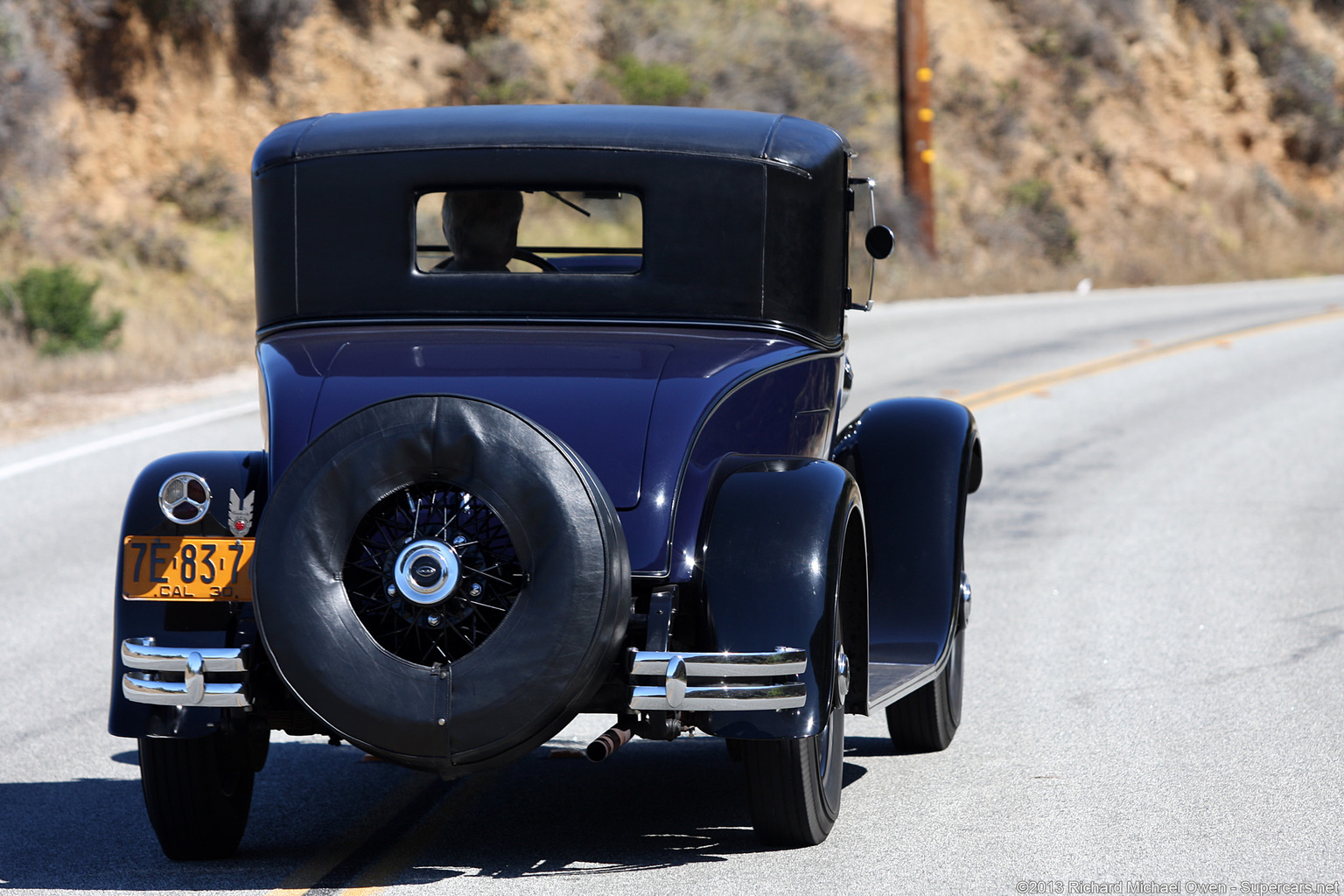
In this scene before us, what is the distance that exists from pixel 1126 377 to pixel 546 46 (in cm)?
1577

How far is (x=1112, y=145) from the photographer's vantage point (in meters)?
36.4

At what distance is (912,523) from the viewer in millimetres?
5543

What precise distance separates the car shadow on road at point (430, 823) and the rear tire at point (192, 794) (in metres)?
0.06

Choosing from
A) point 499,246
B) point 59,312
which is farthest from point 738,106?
point 499,246

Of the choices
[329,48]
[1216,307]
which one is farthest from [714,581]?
[329,48]

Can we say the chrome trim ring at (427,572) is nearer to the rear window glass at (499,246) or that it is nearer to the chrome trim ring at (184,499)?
the chrome trim ring at (184,499)

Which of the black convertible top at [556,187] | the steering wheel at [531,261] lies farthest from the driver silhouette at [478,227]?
the black convertible top at [556,187]

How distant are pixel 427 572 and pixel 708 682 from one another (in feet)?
2.42

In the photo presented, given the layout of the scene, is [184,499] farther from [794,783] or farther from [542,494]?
[794,783]

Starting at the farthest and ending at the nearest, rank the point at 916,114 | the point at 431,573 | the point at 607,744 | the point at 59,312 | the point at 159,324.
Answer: the point at 916,114
the point at 159,324
the point at 59,312
the point at 607,744
the point at 431,573

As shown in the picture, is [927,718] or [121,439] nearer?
[927,718]

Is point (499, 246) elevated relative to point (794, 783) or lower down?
elevated

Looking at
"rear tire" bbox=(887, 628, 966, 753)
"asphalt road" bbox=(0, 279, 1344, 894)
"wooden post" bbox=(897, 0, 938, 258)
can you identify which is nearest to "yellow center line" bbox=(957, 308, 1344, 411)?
"asphalt road" bbox=(0, 279, 1344, 894)

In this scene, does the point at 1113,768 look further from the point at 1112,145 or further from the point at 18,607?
the point at 1112,145
